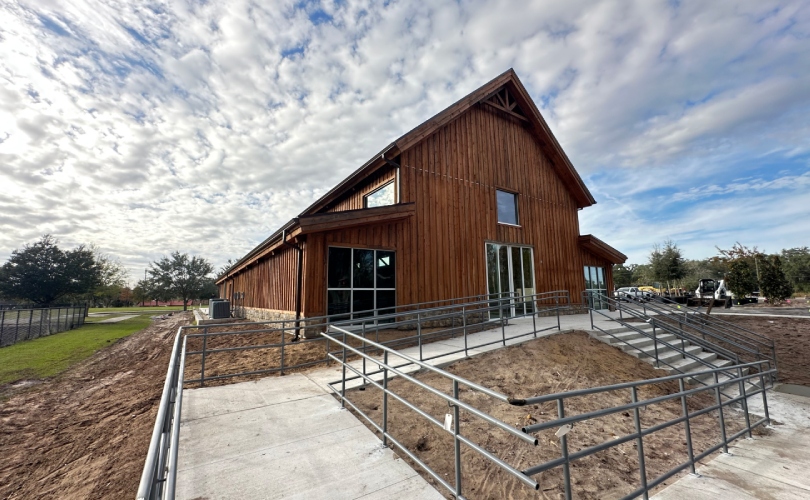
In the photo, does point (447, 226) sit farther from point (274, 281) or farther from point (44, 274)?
point (44, 274)

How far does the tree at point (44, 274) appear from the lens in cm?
3075

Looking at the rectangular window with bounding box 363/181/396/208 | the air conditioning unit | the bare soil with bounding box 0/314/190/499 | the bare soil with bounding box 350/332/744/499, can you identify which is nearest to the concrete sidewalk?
the bare soil with bounding box 350/332/744/499

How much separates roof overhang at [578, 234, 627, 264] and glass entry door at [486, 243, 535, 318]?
4.10 metres

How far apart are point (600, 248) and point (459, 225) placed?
29.4 feet

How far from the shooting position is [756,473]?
3895mm

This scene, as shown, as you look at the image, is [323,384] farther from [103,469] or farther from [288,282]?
[288,282]

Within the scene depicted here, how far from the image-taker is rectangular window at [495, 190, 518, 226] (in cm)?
1330

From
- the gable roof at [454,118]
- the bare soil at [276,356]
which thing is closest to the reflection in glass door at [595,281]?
the gable roof at [454,118]

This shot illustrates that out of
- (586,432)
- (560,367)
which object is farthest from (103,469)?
(560,367)

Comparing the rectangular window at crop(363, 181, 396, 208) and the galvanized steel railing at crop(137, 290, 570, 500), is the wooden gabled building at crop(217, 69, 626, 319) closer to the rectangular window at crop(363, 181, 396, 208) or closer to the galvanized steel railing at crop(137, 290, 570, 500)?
the rectangular window at crop(363, 181, 396, 208)

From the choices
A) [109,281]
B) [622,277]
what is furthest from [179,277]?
[622,277]

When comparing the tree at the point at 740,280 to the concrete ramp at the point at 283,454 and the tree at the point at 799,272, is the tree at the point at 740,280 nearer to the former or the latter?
the tree at the point at 799,272

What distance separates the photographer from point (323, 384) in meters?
5.77

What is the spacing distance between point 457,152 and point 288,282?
7405 millimetres
